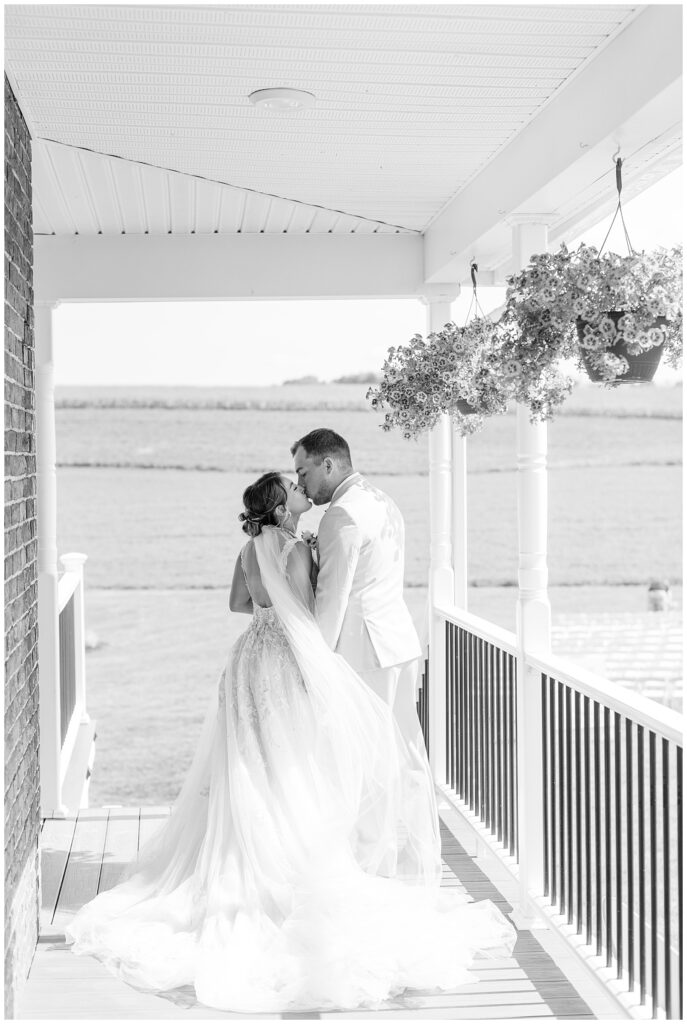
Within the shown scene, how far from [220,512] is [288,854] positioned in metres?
11.7

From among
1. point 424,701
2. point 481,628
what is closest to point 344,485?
point 481,628

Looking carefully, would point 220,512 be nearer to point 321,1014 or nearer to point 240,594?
point 240,594

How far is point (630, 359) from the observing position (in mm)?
2838

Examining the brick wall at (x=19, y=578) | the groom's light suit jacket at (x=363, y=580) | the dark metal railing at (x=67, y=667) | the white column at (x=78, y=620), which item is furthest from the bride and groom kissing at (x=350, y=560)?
the white column at (x=78, y=620)

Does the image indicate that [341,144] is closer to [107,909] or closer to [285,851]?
[285,851]

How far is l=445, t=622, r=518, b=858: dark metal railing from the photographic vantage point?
4.40m

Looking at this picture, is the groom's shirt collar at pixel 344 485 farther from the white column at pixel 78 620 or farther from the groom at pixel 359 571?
the white column at pixel 78 620

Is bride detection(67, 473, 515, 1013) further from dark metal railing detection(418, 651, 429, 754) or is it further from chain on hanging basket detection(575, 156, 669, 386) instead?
dark metal railing detection(418, 651, 429, 754)

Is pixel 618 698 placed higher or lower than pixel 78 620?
higher

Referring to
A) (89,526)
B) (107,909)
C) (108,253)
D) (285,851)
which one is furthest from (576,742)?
(89,526)

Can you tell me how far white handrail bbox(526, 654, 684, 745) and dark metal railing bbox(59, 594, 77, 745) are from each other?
3015mm

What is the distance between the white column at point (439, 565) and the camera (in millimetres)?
5617

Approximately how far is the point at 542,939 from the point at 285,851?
95 centimetres

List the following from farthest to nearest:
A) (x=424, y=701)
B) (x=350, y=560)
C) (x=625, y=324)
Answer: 1. (x=424, y=701)
2. (x=350, y=560)
3. (x=625, y=324)
